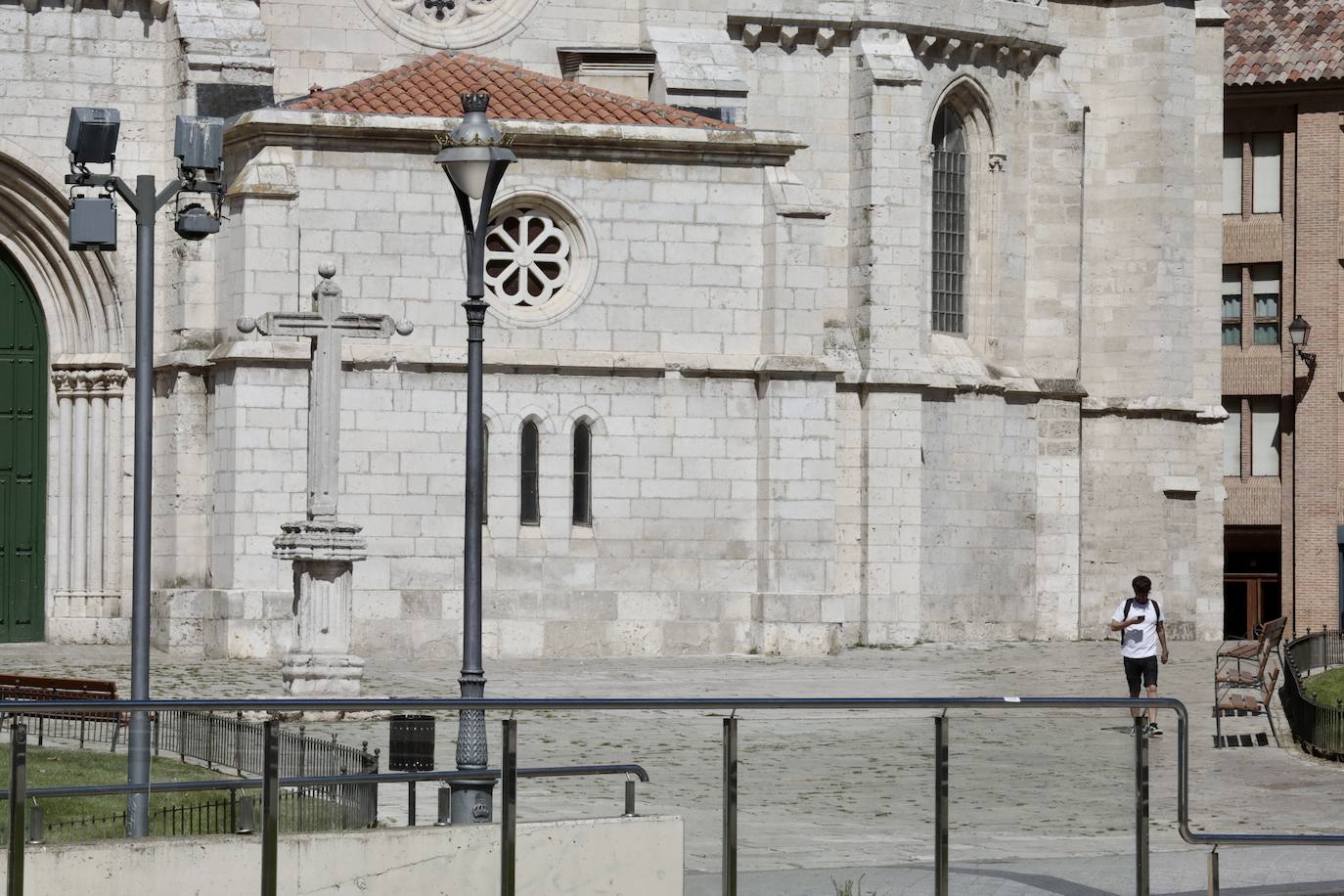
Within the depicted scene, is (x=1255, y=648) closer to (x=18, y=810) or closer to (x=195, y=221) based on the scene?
(x=195, y=221)

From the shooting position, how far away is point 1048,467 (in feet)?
114

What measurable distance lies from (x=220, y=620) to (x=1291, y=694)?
1144 centimetres

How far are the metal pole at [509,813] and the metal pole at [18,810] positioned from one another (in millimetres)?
1996

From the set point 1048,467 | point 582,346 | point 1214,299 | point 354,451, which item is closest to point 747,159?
point 582,346

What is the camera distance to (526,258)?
94.1 feet

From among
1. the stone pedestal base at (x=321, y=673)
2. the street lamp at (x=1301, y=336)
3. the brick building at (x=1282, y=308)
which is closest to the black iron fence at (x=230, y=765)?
the stone pedestal base at (x=321, y=673)

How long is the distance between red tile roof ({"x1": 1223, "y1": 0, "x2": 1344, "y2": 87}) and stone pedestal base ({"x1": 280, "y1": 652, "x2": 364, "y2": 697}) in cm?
2537

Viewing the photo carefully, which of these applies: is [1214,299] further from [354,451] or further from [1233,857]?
[1233,857]

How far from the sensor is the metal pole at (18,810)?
410 inches

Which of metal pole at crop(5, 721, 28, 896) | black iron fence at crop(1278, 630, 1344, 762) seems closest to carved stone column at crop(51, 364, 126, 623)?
black iron fence at crop(1278, 630, 1344, 762)

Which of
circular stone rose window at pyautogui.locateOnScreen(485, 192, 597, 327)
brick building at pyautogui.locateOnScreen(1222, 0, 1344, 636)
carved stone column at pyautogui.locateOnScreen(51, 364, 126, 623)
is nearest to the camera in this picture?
circular stone rose window at pyautogui.locateOnScreen(485, 192, 597, 327)

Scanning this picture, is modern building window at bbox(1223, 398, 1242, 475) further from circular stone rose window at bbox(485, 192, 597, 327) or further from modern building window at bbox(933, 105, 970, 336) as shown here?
circular stone rose window at bbox(485, 192, 597, 327)

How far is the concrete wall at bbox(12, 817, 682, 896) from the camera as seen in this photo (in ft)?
35.7

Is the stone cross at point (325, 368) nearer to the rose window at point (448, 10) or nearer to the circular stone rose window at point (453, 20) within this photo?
the circular stone rose window at point (453, 20)
